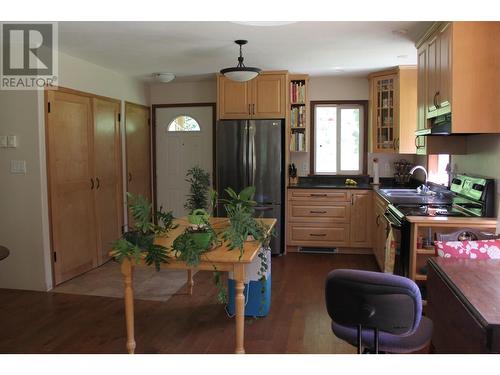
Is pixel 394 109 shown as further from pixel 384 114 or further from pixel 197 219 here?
pixel 197 219

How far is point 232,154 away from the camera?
17.6ft

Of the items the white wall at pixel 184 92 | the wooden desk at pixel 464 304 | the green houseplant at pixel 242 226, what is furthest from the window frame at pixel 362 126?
the wooden desk at pixel 464 304

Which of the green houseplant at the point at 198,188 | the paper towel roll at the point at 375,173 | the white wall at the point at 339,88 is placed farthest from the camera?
the white wall at the point at 339,88

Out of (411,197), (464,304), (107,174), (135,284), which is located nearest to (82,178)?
(107,174)

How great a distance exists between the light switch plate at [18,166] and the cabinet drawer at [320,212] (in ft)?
9.83

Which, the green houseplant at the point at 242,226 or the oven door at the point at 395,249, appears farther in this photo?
the oven door at the point at 395,249

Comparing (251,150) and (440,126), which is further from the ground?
(440,126)

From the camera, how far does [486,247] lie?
7.13ft

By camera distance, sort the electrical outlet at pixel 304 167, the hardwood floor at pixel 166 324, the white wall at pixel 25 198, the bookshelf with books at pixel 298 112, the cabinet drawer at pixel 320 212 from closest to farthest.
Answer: the hardwood floor at pixel 166 324
the white wall at pixel 25 198
the cabinet drawer at pixel 320 212
the bookshelf with books at pixel 298 112
the electrical outlet at pixel 304 167

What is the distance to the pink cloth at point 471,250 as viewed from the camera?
2160 mm

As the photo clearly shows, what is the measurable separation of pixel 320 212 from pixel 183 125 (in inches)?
90.6

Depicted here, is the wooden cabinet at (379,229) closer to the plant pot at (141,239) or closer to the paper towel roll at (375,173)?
the paper towel roll at (375,173)

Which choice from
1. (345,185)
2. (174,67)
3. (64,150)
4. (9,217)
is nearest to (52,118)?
(64,150)

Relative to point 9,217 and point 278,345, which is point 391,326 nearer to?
point 278,345
